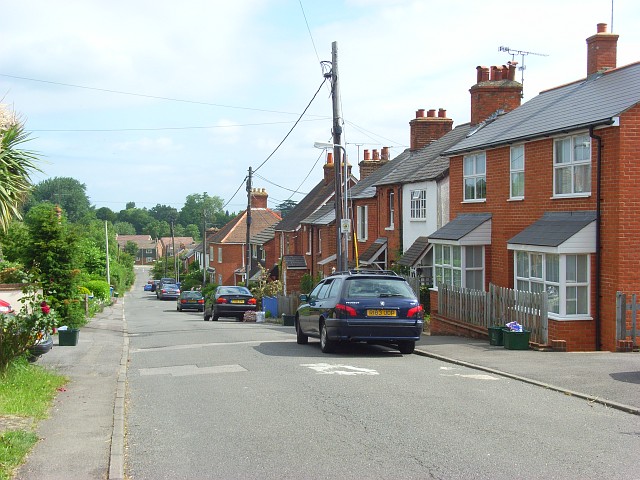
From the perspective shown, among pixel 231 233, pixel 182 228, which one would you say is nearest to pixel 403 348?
pixel 231 233

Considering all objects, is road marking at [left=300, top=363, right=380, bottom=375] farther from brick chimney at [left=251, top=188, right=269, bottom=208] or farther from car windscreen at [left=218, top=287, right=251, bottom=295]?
brick chimney at [left=251, top=188, right=269, bottom=208]

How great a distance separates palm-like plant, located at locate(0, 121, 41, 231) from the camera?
11617mm

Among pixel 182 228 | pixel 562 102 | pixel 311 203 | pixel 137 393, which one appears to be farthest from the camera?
pixel 182 228

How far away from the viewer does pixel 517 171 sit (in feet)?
67.0

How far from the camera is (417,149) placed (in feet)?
116

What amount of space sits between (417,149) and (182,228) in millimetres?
163410

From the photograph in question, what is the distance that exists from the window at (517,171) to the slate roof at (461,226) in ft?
5.36

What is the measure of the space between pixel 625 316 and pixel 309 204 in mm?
38002

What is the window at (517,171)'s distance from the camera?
20.2m

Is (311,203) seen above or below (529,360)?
above

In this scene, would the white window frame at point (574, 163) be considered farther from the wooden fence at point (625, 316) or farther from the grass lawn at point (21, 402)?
the grass lawn at point (21, 402)

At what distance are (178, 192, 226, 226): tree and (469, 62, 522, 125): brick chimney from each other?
152m

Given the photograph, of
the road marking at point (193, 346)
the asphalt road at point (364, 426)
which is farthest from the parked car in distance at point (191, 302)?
the asphalt road at point (364, 426)

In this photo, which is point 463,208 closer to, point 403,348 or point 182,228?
point 403,348
